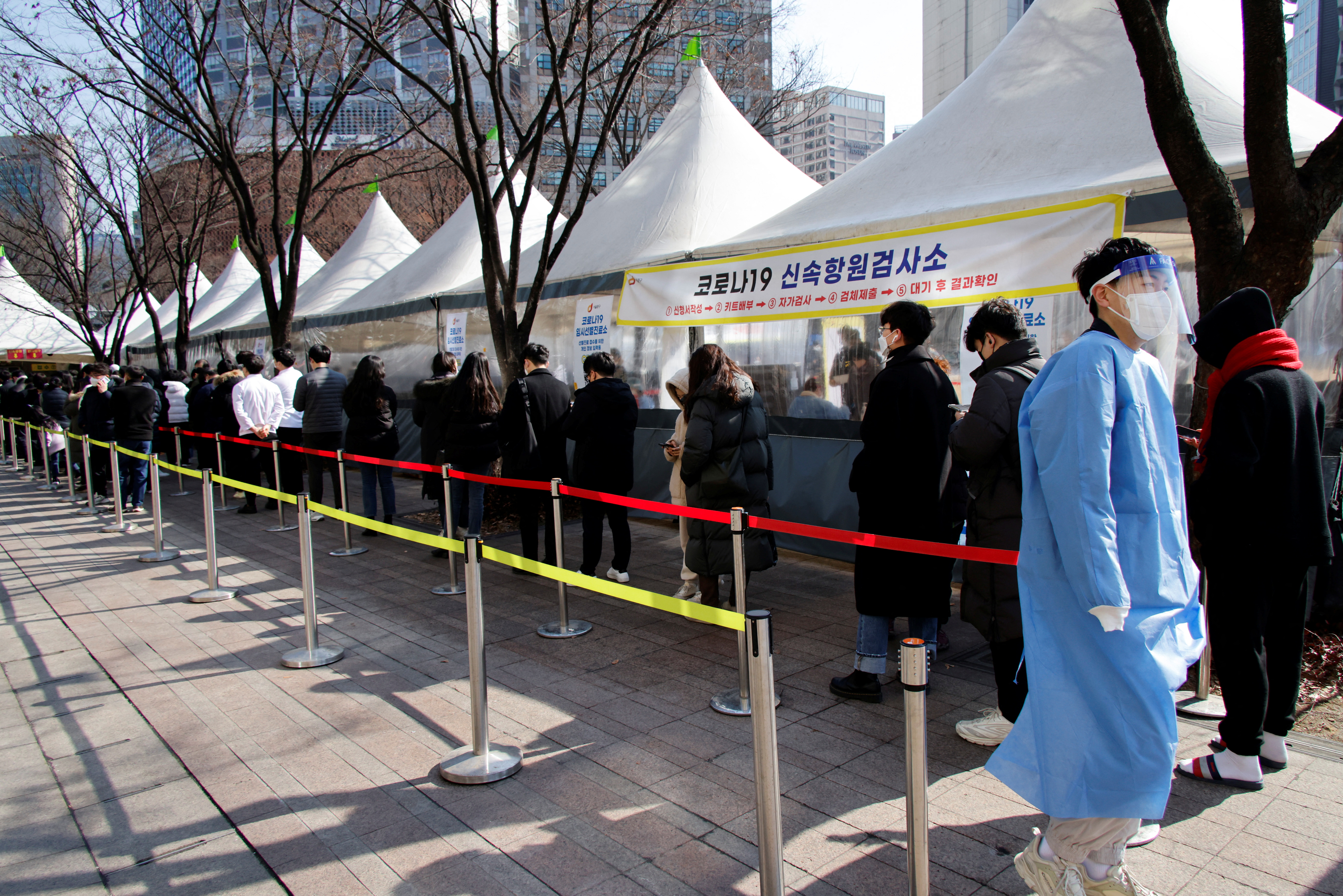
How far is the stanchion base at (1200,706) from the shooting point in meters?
4.07

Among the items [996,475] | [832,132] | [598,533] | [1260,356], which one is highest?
[832,132]

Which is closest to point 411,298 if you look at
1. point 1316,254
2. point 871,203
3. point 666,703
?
point 871,203

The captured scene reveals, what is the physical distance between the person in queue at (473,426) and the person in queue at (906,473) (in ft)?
13.0

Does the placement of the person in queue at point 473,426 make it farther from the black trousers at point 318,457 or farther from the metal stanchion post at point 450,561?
the black trousers at point 318,457

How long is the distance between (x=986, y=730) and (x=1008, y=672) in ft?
1.35

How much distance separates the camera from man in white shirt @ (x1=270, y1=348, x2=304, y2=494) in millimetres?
9891

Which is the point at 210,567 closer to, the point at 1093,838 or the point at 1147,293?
the point at 1093,838

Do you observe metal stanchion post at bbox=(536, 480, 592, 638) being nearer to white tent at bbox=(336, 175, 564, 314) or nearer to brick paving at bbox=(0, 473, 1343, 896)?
brick paving at bbox=(0, 473, 1343, 896)

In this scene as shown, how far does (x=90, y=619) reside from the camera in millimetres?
6293

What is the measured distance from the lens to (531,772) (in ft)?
12.2

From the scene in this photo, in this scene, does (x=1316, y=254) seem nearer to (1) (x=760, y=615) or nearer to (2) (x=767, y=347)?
(2) (x=767, y=347)

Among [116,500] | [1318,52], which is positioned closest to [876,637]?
[116,500]

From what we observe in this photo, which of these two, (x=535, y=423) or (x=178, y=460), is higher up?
(x=535, y=423)

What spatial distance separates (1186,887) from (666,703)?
94.7 inches
